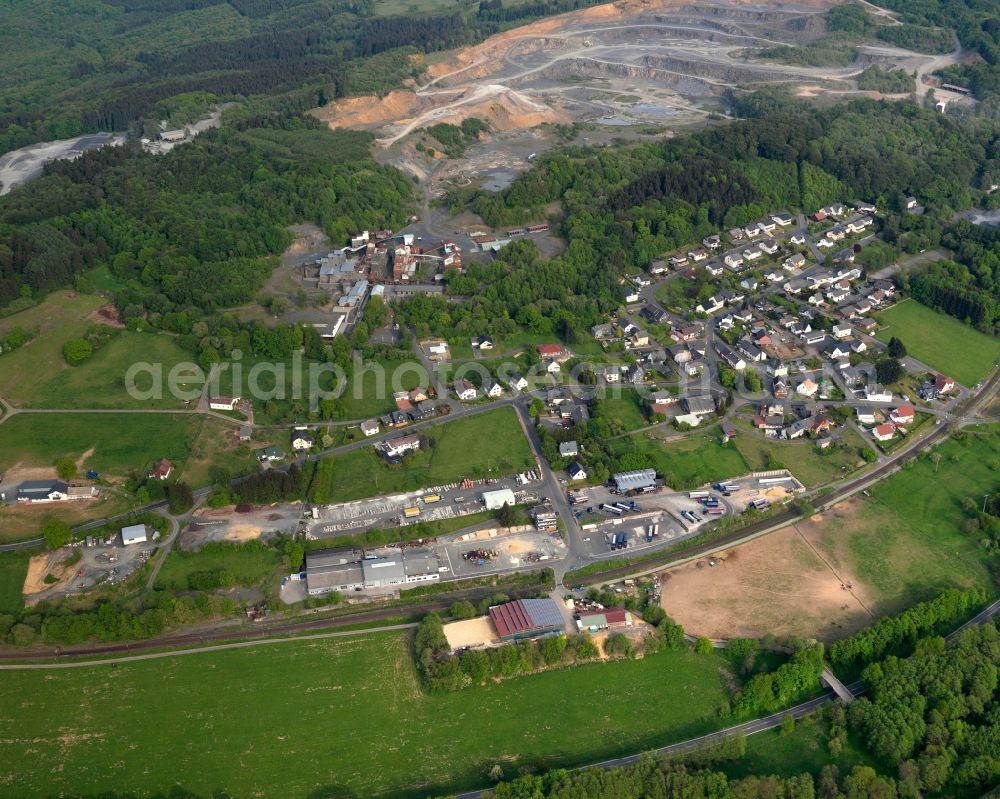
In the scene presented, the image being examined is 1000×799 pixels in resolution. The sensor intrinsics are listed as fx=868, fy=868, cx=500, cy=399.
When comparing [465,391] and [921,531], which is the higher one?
[465,391]

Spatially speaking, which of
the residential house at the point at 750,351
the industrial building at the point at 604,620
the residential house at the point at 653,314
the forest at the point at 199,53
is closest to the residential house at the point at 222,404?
the industrial building at the point at 604,620

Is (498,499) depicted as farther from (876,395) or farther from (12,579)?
(876,395)

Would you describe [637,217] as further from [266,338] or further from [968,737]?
[968,737]

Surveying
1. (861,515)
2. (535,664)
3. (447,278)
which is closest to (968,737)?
(861,515)

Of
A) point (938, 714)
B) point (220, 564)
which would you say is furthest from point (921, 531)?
point (220, 564)

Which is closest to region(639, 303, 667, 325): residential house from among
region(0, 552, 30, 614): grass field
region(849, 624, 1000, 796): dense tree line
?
region(849, 624, 1000, 796): dense tree line

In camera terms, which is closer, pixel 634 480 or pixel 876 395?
pixel 634 480
